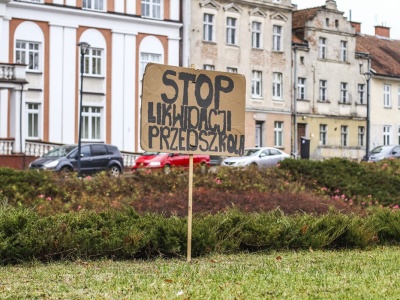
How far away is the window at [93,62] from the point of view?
1951 inches

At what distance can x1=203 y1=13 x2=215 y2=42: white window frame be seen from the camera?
54.6 meters

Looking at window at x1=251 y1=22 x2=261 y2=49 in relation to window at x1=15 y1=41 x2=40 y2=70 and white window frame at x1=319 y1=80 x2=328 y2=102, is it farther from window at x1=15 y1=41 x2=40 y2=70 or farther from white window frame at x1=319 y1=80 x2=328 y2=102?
window at x1=15 y1=41 x2=40 y2=70

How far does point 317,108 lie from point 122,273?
51.3 m

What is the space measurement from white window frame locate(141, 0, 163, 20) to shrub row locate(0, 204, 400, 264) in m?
37.7

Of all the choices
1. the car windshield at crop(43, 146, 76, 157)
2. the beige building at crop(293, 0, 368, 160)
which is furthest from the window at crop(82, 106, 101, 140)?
the beige building at crop(293, 0, 368, 160)

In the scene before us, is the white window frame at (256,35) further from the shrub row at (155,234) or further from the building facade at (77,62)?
the shrub row at (155,234)

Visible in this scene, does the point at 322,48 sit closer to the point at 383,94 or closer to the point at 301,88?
the point at 301,88

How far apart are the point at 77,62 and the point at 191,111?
36.8 metres

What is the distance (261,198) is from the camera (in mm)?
19406

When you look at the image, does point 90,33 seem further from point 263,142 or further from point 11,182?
point 11,182

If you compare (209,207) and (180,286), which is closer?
(180,286)

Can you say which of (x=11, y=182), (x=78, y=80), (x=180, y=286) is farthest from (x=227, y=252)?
(x=78, y=80)

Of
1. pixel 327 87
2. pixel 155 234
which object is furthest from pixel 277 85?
pixel 155 234

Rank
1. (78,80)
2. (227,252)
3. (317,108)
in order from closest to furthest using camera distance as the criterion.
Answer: (227,252) → (78,80) → (317,108)
